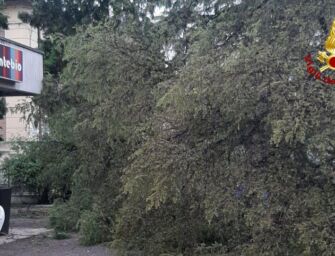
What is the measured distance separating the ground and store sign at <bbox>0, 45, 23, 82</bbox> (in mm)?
3566

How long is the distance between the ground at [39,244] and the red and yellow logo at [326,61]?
16.5ft

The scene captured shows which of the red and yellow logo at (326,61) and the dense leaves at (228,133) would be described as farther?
the dense leaves at (228,133)

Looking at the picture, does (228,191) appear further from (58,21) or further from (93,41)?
(58,21)

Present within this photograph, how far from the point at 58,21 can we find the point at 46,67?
5.10ft

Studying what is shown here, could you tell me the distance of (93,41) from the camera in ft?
34.7

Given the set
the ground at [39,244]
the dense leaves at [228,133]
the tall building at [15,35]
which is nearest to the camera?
the dense leaves at [228,133]

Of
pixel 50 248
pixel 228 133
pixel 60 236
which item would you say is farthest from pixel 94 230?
pixel 228 133

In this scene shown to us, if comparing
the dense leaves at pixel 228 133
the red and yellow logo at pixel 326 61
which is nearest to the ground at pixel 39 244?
the dense leaves at pixel 228 133

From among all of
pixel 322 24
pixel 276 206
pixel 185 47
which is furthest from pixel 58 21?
pixel 276 206

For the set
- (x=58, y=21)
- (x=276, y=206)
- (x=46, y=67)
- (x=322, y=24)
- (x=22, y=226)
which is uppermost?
(x=58, y=21)

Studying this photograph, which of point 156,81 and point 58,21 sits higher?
point 58,21

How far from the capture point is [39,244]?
12.3 meters

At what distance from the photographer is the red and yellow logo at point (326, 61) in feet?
23.3

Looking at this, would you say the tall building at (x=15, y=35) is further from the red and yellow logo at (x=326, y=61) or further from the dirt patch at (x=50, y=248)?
the red and yellow logo at (x=326, y=61)
